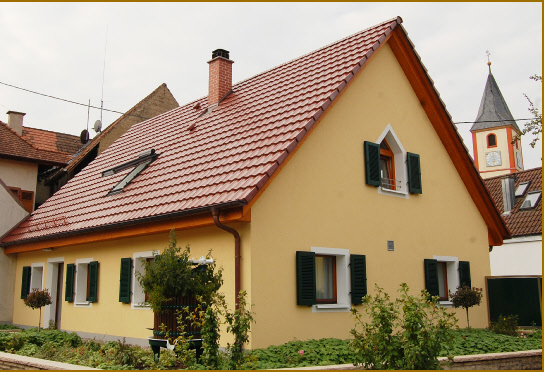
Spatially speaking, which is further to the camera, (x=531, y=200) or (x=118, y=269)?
(x=531, y=200)

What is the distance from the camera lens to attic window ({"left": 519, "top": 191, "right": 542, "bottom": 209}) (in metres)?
28.5

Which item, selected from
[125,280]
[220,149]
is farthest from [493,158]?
[125,280]

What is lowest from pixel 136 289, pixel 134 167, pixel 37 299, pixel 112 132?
pixel 37 299

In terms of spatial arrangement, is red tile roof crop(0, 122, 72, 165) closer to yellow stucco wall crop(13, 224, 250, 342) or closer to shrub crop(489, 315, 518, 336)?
yellow stucco wall crop(13, 224, 250, 342)

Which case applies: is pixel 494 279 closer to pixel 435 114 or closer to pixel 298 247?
pixel 435 114

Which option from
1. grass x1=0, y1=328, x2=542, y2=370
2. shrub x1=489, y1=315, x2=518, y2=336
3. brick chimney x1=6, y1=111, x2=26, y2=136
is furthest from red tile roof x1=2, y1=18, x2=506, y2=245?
brick chimney x1=6, y1=111, x2=26, y2=136

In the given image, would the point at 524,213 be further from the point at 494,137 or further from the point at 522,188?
the point at 494,137

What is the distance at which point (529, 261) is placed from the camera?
89.6ft

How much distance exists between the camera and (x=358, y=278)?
12.9 metres

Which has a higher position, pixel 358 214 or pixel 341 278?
pixel 358 214

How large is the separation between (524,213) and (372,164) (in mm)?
17617

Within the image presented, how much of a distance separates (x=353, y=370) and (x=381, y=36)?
9433 millimetres

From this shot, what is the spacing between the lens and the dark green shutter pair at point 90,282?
15.2m

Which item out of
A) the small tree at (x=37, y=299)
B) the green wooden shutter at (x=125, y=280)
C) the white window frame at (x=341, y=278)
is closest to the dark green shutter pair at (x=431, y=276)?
the white window frame at (x=341, y=278)
